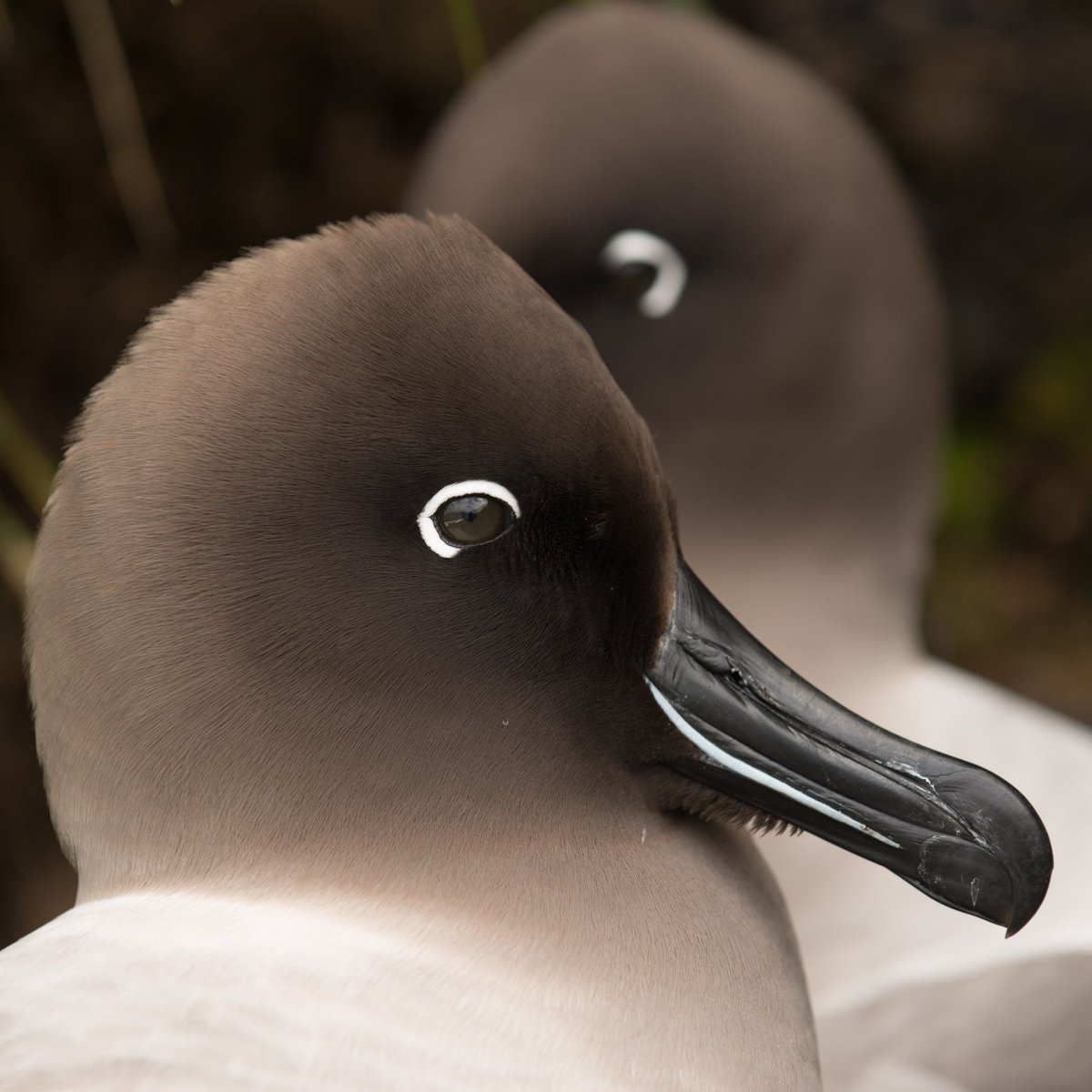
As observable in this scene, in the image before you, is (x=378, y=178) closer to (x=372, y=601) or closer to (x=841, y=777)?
(x=372, y=601)

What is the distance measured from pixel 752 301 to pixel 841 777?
2.09 meters

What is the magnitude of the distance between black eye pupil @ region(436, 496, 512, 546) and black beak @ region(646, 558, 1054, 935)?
285mm

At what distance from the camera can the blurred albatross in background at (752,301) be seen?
381 centimetres

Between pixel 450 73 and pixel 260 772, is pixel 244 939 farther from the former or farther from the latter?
pixel 450 73

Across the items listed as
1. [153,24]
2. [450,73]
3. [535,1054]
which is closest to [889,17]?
[450,73]

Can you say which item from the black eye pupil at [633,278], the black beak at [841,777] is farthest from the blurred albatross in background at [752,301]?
the black beak at [841,777]

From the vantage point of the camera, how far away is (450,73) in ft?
19.8

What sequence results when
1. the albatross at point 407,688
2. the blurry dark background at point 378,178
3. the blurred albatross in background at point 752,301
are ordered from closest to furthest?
the albatross at point 407,688 → the blurred albatross in background at point 752,301 → the blurry dark background at point 378,178

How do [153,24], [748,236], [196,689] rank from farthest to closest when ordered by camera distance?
[153,24] < [748,236] < [196,689]

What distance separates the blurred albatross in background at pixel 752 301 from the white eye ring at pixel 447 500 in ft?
5.86

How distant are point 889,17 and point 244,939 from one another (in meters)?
5.12

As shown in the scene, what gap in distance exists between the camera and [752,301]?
3.95 m

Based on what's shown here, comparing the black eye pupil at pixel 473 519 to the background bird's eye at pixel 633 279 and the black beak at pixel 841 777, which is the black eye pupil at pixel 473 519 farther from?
the background bird's eye at pixel 633 279

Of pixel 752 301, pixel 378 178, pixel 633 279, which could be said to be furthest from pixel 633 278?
pixel 378 178
